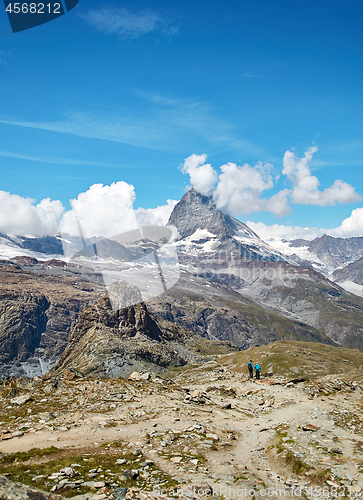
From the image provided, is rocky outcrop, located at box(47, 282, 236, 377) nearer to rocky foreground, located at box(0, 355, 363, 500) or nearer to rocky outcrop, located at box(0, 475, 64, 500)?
rocky foreground, located at box(0, 355, 363, 500)

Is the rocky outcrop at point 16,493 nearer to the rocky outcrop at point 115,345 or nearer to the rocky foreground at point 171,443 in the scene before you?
the rocky foreground at point 171,443

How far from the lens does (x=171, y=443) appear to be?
Answer: 24641 millimetres

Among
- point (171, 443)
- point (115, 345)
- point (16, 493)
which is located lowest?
point (115, 345)

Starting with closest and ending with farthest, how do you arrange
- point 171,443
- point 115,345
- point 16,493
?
point 16,493 → point 171,443 → point 115,345

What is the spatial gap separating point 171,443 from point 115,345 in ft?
327

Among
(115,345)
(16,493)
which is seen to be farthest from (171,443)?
(115,345)

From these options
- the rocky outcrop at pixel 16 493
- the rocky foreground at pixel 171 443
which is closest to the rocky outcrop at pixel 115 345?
the rocky foreground at pixel 171 443

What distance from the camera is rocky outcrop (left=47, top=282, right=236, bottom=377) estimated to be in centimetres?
10585

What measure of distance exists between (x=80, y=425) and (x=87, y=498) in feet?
47.2

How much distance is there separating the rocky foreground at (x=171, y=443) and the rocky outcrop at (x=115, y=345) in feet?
158

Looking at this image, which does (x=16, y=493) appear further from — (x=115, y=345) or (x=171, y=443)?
(x=115, y=345)

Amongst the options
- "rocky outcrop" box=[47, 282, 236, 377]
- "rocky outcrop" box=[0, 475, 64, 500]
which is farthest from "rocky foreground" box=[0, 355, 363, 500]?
"rocky outcrop" box=[47, 282, 236, 377]

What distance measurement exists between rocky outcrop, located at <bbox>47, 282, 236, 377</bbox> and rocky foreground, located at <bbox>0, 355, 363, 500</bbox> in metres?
48.1

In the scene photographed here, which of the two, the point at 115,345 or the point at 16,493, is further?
the point at 115,345
